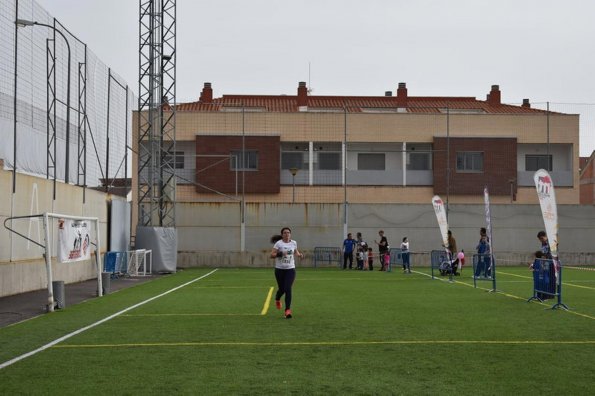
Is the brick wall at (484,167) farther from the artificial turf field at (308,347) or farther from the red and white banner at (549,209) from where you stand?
the red and white banner at (549,209)

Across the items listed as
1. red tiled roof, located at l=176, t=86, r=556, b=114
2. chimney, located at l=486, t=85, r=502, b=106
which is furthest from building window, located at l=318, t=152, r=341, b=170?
chimney, located at l=486, t=85, r=502, b=106

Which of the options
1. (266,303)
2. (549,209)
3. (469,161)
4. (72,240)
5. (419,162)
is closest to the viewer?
(549,209)

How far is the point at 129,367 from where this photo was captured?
10117 mm

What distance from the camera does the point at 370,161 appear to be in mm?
53719

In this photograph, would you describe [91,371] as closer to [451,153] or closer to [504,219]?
[504,219]

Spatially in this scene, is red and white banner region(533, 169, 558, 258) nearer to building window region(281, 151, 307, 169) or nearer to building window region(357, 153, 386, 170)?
building window region(281, 151, 307, 169)

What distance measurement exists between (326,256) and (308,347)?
103 ft

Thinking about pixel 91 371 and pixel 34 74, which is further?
pixel 34 74

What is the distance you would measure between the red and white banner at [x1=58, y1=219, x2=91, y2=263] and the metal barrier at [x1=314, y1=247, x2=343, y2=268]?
861 inches

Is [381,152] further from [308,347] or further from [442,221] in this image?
[308,347]

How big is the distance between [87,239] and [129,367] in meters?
12.5

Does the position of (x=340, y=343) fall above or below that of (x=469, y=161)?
below

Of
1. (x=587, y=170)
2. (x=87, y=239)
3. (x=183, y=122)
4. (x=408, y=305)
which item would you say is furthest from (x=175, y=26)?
(x=587, y=170)

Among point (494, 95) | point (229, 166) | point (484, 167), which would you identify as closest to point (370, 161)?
point (484, 167)
